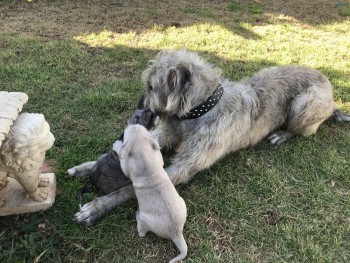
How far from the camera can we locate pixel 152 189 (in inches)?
114

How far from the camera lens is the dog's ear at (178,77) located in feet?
11.3

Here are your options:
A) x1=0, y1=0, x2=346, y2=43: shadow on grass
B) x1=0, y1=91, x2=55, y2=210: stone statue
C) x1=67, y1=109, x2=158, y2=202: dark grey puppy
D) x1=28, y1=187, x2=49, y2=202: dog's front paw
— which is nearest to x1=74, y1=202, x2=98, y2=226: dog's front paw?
x1=67, y1=109, x2=158, y2=202: dark grey puppy

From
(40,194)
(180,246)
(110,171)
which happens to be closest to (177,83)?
(110,171)

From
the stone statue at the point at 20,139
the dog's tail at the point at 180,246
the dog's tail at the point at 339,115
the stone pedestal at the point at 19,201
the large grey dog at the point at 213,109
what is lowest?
the dog's tail at the point at 180,246

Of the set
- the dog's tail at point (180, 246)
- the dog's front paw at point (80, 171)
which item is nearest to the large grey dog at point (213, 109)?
the dog's front paw at point (80, 171)

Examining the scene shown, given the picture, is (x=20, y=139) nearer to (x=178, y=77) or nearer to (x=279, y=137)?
(x=178, y=77)

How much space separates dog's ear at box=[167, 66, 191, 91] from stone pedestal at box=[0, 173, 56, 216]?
1.47 meters

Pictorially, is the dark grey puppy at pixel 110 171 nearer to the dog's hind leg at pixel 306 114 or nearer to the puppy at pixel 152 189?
the puppy at pixel 152 189

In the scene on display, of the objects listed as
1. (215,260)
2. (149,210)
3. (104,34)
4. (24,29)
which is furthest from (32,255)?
(24,29)

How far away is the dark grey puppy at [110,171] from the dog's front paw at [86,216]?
216 millimetres

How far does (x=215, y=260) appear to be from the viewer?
121 inches

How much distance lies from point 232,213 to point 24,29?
18.1ft

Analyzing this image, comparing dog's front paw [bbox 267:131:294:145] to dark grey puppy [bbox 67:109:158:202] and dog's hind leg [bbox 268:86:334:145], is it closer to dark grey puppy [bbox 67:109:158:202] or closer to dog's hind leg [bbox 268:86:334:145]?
dog's hind leg [bbox 268:86:334:145]

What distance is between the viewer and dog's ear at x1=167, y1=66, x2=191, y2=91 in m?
3.43
